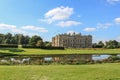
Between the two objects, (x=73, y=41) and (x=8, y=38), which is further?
(x=73, y=41)

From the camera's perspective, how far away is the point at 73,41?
16475 centimetres

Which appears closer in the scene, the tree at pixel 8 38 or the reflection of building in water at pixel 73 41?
the tree at pixel 8 38

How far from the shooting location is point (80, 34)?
561 ft

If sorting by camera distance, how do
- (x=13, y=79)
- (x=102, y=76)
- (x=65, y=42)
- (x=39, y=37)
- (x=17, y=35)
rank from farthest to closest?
(x=65, y=42)
(x=17, y=35)
(x=39, y=37)
(x=102, y=76)
(x=13, y=79)

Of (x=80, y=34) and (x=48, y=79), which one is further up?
(x=80, y=34)

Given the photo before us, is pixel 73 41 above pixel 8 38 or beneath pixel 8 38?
beneath

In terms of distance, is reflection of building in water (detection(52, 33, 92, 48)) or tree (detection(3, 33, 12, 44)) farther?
reflection of building in water (detection(52, 33, 92, 48))

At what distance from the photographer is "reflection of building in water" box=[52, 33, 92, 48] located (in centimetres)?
16300

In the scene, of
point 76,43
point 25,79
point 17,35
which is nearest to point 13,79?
point 25,79

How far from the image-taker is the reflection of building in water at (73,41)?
163000mm

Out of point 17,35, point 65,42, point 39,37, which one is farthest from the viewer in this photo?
point 65,42

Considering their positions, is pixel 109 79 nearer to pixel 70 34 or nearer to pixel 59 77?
pixel 59 77

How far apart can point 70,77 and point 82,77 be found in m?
0.59

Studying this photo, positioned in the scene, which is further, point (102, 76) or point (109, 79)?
point (102, 76)
